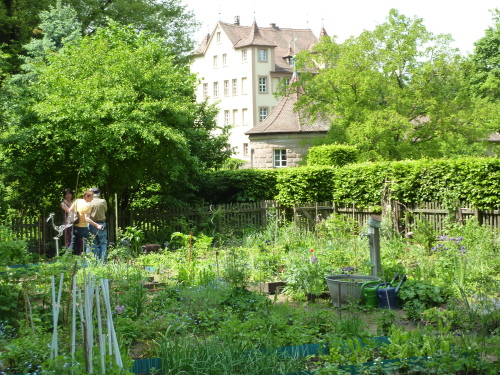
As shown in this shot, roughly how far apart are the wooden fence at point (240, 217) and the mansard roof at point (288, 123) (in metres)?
14.2

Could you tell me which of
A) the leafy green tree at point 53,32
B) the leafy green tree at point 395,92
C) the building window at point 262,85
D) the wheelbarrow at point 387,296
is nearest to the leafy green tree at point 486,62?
the leafy green tree at point 395,92

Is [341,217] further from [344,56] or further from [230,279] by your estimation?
[344,56]

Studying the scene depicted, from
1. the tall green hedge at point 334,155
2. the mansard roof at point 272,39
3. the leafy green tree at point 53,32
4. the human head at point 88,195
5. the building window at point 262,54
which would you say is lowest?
the human head at point 88,195

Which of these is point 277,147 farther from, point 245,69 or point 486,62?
point 245,69

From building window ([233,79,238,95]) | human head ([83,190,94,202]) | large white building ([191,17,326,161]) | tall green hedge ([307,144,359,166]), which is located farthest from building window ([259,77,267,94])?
human head ([83,190,94,202])

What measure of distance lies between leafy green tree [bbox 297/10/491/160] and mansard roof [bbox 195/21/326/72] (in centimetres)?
2520

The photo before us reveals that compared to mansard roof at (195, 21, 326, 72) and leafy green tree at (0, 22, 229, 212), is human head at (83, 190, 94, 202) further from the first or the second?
mansard roof at (195, 21, 326, 72)

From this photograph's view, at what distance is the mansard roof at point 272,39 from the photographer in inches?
2119

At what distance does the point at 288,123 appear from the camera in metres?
33.6

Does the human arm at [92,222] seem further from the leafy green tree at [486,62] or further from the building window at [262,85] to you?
the building window at [262,85]

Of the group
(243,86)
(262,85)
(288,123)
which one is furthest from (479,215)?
(243,86)

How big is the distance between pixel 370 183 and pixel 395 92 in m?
12.3

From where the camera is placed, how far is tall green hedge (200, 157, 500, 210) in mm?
12891

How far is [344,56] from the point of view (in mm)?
27172
